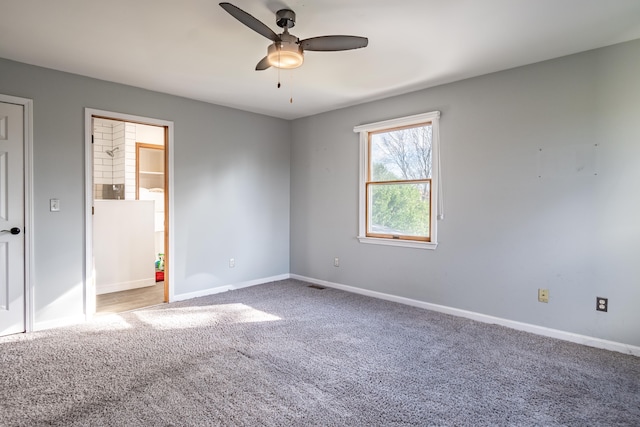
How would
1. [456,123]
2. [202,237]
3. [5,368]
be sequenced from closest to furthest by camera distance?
1. [5,368]
2. [456,123]
3. [202,237]

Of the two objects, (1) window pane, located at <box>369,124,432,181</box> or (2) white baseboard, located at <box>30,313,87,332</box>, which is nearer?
(2) white baseboard, located at <box>30,313,87,332</box>

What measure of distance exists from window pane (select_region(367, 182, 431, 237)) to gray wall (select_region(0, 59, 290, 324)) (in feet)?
5.16

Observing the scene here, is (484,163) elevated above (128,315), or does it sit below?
above

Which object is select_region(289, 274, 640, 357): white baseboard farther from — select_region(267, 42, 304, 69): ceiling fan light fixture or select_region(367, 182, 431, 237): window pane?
select_region(267, 42, 304, 69): ceiling fan light fixture

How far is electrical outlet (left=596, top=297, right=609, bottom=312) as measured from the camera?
116 inches

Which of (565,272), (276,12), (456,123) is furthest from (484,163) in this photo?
(276,12)

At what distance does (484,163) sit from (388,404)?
8.23 feet

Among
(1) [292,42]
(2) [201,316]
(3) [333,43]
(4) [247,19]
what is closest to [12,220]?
(2) [201,316]

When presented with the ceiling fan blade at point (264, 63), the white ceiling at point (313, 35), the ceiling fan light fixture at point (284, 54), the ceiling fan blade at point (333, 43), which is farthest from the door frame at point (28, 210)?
the ceiling fan blade at point (333, 43)

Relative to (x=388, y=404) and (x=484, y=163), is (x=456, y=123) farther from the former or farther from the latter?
(x=388, y=404)

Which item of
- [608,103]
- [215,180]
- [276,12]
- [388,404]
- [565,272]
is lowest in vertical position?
[388,404]

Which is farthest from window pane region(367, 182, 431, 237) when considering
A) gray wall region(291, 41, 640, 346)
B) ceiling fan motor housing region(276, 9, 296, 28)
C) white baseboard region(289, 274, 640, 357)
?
ceiling fan motor housing region(276, 9, 296, 28)

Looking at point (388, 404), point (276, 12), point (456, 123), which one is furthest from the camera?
point (456, 123)

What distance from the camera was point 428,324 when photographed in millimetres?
3545
